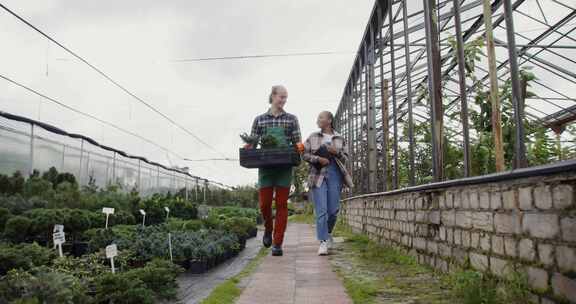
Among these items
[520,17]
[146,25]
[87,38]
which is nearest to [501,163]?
[520,17]

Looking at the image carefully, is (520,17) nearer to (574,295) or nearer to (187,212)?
(187,212)

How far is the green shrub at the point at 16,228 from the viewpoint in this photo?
4551 mm

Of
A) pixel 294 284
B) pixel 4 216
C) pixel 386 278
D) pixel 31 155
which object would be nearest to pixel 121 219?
pixel 4 216

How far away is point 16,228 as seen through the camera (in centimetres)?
457

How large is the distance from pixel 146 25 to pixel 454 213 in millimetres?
9683

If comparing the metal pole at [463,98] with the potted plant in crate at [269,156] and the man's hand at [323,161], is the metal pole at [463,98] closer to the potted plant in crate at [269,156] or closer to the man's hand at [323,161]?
the potted plant in crate at [269,156]

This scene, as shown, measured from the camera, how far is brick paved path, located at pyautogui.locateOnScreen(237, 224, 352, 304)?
2869mm

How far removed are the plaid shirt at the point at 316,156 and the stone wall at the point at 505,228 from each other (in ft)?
3.82

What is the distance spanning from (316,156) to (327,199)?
0.51 metres

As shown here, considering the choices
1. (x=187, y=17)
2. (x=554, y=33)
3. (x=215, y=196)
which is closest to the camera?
(x=554, y=33)

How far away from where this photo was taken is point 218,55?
12.3 m

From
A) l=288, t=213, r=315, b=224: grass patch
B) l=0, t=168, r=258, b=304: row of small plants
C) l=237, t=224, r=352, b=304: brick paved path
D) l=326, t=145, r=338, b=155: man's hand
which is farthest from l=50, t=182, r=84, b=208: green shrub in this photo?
l=288, t=213, r=315, b=224: grass patch

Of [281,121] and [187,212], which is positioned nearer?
Answer: [281,121]

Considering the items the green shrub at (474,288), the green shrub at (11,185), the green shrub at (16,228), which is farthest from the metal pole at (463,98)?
the green shrub at (11,185)
